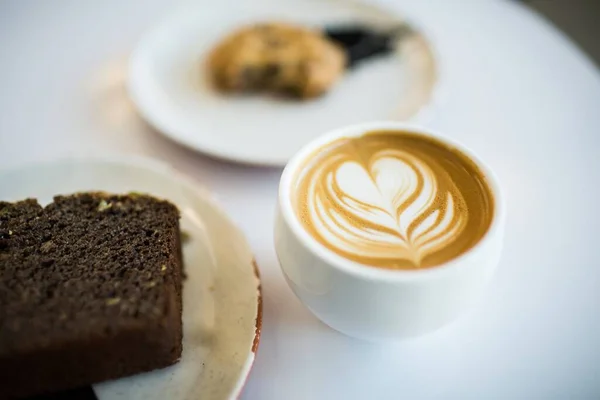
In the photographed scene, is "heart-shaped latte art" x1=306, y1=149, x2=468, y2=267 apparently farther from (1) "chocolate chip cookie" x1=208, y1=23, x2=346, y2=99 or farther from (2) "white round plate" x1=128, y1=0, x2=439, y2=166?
(1) "chocolate chip cookie" x1=208, y1=23, x2=346, y2=99

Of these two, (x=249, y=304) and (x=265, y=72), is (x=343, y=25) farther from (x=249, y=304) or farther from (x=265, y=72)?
(x=249, y=304)

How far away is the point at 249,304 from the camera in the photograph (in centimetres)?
87

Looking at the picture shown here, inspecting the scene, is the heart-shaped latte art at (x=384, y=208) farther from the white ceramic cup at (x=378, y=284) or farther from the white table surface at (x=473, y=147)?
the white table surface at (x=473, y=147)

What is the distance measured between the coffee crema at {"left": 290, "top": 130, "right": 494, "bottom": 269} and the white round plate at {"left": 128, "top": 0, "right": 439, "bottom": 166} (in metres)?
0.24

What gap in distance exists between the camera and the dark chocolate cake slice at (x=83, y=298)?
75cm

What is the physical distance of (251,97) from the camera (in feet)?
4.76

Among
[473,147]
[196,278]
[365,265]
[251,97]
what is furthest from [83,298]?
[473,147]

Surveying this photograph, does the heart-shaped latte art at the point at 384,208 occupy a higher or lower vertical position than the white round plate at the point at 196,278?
higher

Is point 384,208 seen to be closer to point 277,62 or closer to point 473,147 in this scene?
point 473,147

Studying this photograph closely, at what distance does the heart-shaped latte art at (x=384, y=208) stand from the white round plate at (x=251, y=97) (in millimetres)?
260

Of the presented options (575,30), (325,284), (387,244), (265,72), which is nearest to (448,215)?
(387,244)

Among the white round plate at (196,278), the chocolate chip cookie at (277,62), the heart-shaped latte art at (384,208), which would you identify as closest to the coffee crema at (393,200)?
the heart-shaped latte art at (384,208)

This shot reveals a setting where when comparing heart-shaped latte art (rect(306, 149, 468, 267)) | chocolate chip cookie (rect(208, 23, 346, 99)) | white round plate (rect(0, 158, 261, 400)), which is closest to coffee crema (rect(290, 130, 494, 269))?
heart-shaped latte art (rect(306, 149, 468, 267))

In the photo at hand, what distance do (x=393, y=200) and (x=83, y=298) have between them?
499mm
